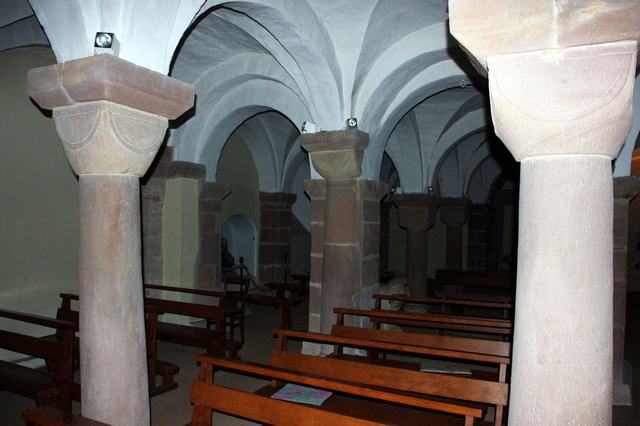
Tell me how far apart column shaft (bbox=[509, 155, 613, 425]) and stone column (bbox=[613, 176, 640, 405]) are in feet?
10.8

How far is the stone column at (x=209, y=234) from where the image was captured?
272 inches

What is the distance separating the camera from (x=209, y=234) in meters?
7.04

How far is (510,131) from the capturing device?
1920 millimetres

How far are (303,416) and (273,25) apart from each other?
11.3ft

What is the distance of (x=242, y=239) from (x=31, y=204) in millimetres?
5961

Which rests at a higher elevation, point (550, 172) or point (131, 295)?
point (550, 172)

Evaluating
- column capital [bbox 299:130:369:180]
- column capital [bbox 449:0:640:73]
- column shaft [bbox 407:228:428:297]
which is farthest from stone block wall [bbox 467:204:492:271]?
column capital [bbox 449:0:640:73]

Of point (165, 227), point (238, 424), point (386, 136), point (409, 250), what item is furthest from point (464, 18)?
point (409, 250)

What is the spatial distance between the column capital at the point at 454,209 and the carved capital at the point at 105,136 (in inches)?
341

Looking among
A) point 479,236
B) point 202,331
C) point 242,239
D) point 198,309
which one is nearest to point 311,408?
point 198,309

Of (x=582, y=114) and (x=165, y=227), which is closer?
(x=582, y=114)

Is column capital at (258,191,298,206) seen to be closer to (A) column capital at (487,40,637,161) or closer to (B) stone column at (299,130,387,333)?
(B) stone column at (299,130,387,333)

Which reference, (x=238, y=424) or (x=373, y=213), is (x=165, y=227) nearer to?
(x=373, y=213)

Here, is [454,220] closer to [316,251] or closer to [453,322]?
[316,251]
